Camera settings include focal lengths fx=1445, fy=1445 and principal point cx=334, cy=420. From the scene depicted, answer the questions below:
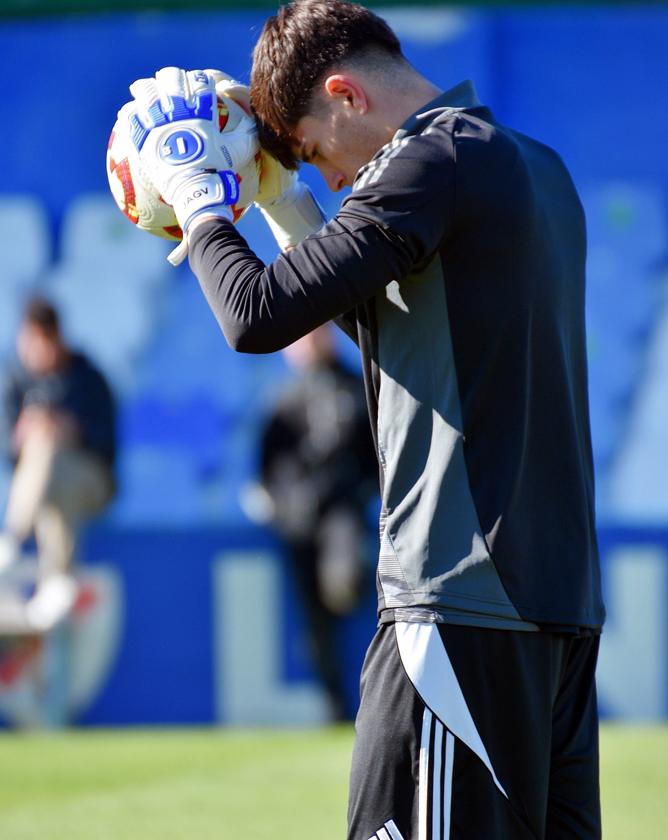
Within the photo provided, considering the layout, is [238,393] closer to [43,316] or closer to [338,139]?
[43,316]

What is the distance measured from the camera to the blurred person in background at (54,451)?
871 centimetres

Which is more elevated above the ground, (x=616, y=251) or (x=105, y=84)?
(x=105, y=84)

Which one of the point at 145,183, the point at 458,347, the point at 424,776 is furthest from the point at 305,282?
the point at 424,776

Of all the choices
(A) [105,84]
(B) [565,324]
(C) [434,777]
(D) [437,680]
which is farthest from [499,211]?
(A) [105,84]

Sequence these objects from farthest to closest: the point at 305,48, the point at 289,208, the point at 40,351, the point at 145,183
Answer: the point at 40,351, the point at 289,208, the point at 145,183, the point at 305,48

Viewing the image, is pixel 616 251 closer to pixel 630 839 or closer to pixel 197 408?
pixel 197 408

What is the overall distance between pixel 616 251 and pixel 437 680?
678cm

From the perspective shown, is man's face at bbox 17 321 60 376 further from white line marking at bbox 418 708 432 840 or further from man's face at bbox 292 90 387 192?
white line marking at bbox 418 708 432 840

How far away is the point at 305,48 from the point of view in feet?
8.09

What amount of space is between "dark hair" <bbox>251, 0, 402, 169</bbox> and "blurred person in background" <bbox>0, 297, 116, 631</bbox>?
633cm

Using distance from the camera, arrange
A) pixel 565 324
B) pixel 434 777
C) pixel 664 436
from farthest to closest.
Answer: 1. pixel 664 436
2. pixel 565 324
3. pixel 434 777

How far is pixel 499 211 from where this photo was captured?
229 centimetres

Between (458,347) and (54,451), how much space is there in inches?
266

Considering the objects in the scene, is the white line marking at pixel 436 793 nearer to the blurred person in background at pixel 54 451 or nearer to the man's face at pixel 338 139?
the man's face at pixel 338 139
